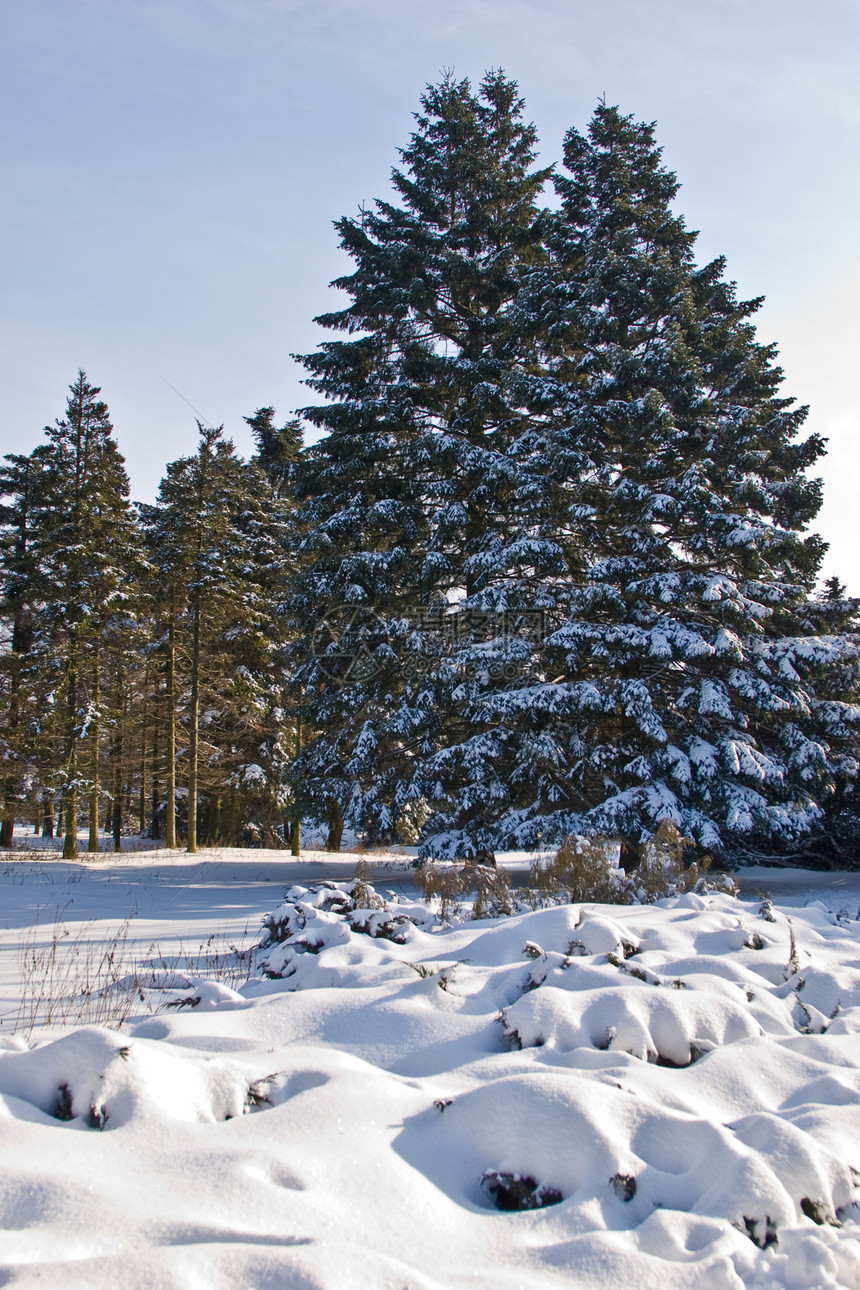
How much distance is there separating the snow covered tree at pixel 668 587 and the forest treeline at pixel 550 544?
6 centimetres

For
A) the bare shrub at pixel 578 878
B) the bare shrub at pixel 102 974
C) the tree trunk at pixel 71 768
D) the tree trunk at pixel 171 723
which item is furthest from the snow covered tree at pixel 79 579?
the bare shrub at pixel 578 878

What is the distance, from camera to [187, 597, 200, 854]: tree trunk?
20797 mm

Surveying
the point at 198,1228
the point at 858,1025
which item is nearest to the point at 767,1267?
the point at 198,1228

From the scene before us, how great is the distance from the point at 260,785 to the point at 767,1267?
75.8ft

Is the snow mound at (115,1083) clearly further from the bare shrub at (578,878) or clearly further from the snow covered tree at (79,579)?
the snow covered tree at (79,579)

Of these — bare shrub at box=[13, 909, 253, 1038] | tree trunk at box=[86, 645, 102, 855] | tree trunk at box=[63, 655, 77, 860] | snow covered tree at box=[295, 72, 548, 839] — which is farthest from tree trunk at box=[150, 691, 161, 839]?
bare shrub at box=[13, 909, 253, 1038]

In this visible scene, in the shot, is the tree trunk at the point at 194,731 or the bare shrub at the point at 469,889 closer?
the bare shrub at the point at 469,889

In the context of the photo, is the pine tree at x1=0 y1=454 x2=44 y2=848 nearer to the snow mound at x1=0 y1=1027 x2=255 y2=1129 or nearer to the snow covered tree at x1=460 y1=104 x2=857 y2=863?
the snow covered tree at x1=460 y1=104 x2=857 y2=863

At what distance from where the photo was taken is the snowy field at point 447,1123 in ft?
6.88

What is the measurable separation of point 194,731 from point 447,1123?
1986 centimetres

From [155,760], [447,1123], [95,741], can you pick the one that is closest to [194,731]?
[95,741]

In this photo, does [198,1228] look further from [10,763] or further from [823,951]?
[10,763]

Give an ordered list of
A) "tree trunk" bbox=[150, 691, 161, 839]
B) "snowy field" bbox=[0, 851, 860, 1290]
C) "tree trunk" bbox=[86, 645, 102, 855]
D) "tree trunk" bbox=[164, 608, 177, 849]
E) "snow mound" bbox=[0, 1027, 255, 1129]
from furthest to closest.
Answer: "tree trunk" bbox=[150, 691, 161, 839] < "tree trunk" bbox=[164, 608, 177, 849] < "tree trunk" bbox=[86, 645, 102, 855] < "snow mound" bbox=[0, 1027, 255, 1129] < "snowy field" bbox=[0, 851, 860, 1290]

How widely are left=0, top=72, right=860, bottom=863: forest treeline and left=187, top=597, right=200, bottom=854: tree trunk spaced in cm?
279
